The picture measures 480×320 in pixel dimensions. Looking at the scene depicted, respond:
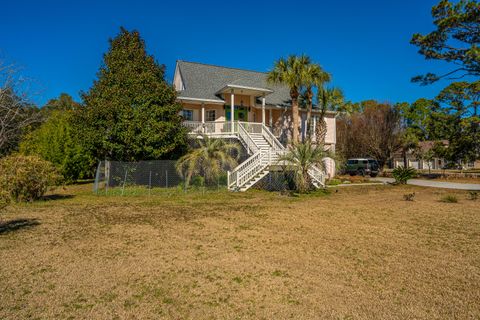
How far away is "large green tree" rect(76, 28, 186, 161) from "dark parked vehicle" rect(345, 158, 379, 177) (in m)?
21.1

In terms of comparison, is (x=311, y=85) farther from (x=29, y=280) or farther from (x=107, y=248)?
(x=29, y=280)

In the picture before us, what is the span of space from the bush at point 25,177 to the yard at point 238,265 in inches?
99.2

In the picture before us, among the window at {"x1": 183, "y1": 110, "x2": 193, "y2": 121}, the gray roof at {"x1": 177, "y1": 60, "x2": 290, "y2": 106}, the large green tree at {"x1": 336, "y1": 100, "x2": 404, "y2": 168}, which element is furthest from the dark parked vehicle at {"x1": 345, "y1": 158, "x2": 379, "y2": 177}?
the window at {"x1": 183, "y1": 110, "x2": 193, "y2": 121}

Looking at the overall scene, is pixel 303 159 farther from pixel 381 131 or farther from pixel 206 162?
pixel 381 131

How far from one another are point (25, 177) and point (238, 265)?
449 inches

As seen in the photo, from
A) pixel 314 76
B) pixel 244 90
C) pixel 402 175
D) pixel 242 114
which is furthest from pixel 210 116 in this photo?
pixel 402 175

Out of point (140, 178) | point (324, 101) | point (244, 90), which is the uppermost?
point (244, 90)

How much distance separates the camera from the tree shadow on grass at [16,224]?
27.7 ft

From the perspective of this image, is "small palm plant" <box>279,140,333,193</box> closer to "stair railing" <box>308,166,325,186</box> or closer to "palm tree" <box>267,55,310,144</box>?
"stair railing" <box>308,166,325,186</box>

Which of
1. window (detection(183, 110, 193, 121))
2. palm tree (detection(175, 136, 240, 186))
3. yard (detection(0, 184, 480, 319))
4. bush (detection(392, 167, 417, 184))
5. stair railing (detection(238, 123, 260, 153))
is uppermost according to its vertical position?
window (detection(183, 110, 193, 121))

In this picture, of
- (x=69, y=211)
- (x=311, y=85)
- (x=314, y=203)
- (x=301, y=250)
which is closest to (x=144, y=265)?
(x=301, y=250)

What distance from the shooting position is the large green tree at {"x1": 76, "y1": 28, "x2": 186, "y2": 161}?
1698 cm

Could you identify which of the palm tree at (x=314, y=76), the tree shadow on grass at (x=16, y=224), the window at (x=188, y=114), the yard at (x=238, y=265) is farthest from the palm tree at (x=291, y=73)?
the tree shadow on grass at (x=16, y=224)

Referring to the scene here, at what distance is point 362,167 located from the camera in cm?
3272
